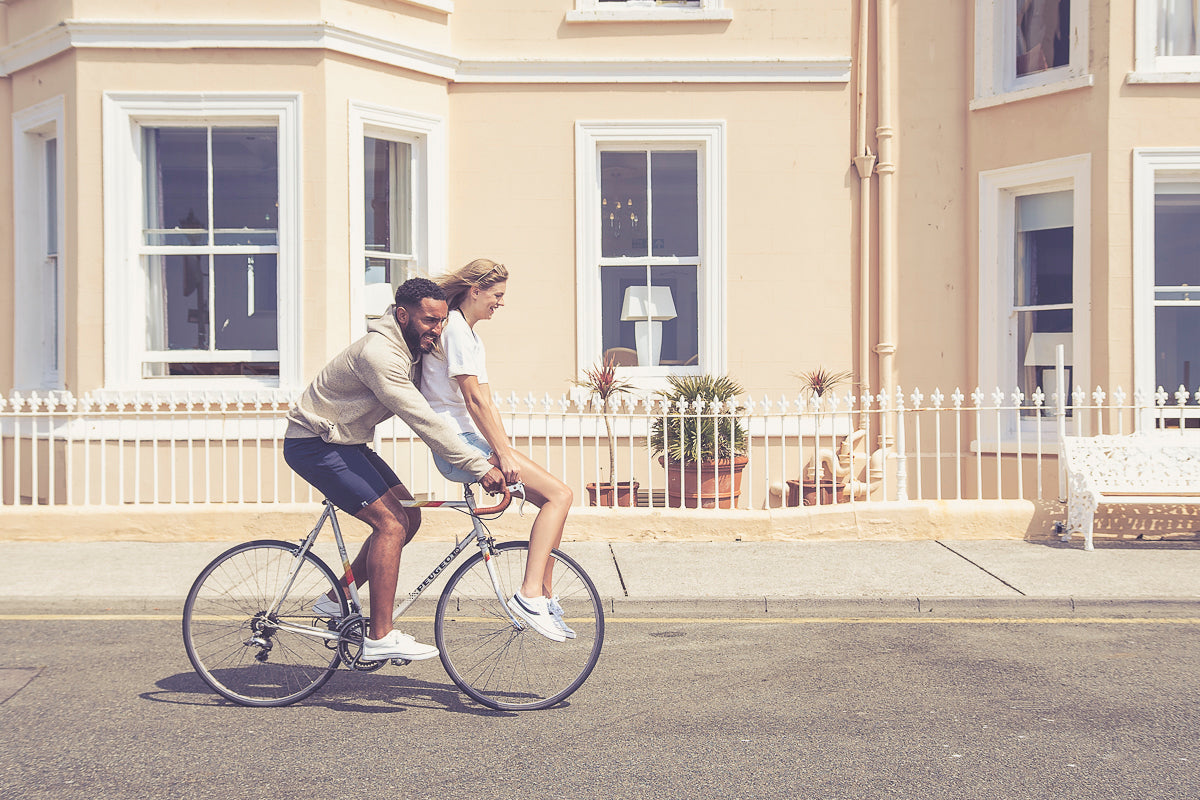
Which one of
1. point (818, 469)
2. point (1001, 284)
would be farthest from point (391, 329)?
point (1001, 284)

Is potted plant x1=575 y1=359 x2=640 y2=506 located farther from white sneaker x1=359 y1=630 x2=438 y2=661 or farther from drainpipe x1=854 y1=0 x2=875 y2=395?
white sneaker x1=359 y1=630 x2=438 y2=661

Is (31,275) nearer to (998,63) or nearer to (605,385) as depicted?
(605,385)

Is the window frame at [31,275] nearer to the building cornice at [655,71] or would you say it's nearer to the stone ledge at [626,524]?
the stone ledge at [626,524]

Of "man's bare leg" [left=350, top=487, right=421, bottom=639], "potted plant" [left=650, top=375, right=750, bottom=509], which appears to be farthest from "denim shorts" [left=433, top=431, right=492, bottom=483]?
"potted plant" [left=650, top=375, right=750, bottom=509]

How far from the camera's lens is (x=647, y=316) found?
10.9 meters

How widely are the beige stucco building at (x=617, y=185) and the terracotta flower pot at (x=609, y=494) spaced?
141 cm

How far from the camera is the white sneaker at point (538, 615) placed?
4.73 m

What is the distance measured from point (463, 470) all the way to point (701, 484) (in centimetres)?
480

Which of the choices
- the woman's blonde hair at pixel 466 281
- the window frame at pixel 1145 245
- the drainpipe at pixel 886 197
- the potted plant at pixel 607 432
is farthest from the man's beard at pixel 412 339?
the window frame at pixel 1145 245

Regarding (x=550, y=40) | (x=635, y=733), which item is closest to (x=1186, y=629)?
(x=635, y=733)

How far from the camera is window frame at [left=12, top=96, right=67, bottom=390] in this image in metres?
10.4

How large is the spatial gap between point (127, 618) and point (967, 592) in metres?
5.12

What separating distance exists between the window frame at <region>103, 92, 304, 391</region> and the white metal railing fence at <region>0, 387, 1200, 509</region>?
0.44 meters

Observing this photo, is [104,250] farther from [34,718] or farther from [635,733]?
[635,733]
